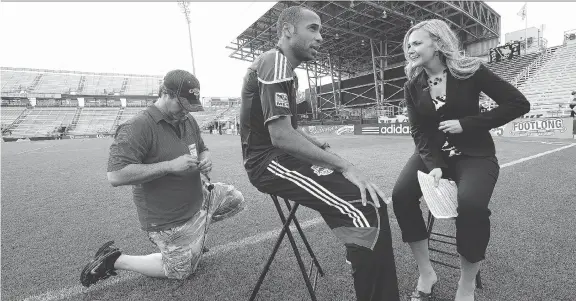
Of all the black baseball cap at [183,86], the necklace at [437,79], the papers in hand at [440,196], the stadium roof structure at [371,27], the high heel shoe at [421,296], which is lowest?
the high heel shoe at [421,296]

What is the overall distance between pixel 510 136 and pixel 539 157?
9885 mm

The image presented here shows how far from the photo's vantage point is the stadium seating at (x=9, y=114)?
168 feet

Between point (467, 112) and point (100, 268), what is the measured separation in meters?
3.18

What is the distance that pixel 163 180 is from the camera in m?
2.57

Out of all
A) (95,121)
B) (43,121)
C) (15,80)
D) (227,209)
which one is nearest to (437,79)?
(227,209)

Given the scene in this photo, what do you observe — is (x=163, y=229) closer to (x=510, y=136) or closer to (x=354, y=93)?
A: (x=510, y=136)

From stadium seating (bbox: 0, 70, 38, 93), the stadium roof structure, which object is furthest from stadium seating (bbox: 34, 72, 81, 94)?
the stadium roof structure

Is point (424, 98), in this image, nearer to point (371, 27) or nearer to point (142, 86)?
point (371, 27)

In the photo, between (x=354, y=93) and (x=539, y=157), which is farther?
(x=354, y=93)

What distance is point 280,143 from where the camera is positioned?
1.64 meters

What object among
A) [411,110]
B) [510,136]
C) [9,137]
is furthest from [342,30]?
[9,137]

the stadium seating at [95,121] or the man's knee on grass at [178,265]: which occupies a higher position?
the stadium seating at [95,121]

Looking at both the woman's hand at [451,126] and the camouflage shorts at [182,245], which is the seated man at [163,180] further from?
the woman's hand at [451,126]

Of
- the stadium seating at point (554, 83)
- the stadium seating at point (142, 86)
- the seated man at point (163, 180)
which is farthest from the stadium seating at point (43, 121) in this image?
the stadium seating at point (554, 83)
